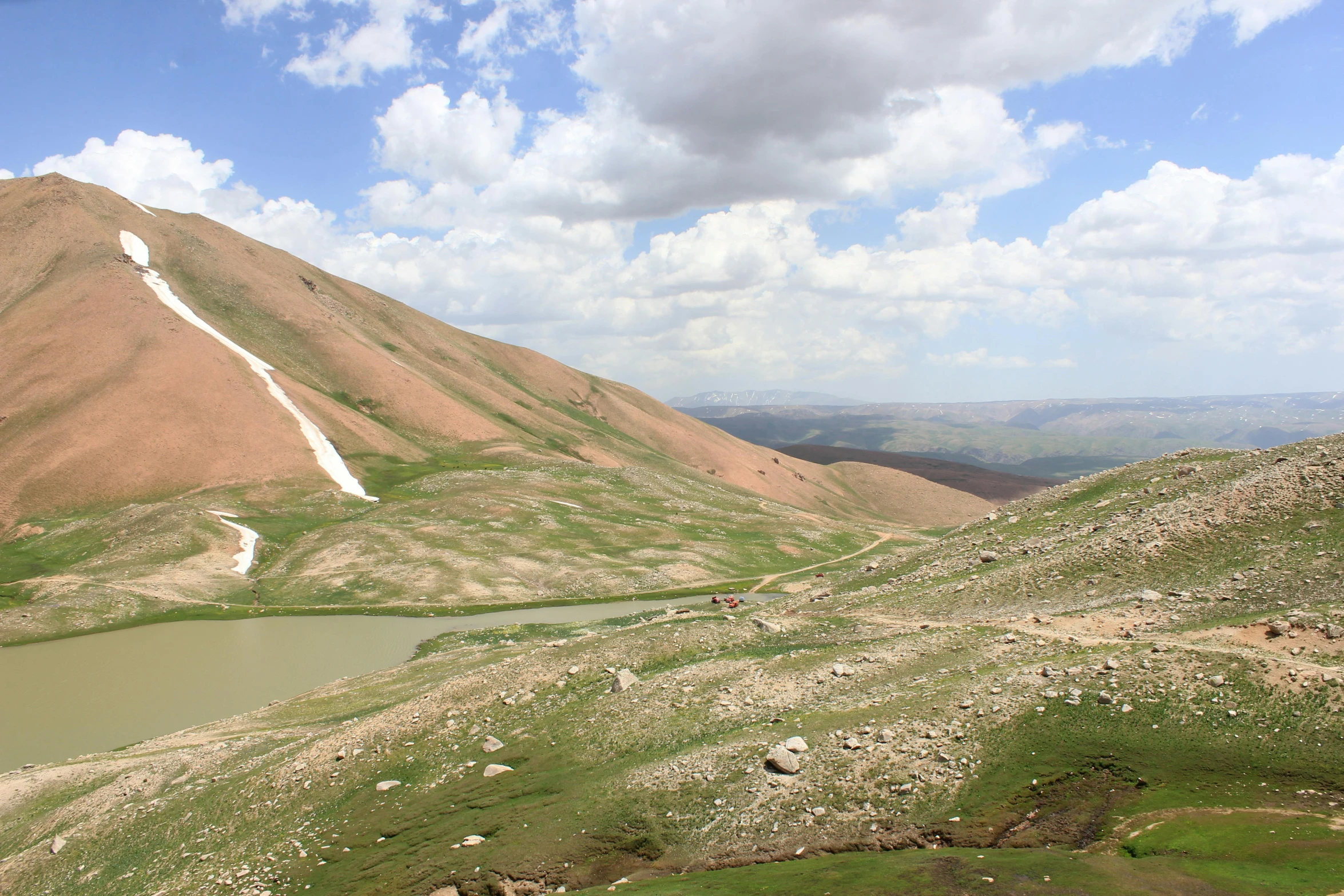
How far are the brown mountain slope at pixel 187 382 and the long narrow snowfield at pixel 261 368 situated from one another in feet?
5.54

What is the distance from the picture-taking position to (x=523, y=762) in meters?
27.3

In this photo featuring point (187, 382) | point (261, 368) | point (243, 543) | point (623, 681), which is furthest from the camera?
point (261, 368)

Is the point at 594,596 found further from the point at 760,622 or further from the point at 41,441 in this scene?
the point at 41,441

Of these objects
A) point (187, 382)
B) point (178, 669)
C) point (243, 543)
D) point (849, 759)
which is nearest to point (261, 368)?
point (187, 382)

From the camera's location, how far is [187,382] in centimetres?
12875

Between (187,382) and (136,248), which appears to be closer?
(187,382)

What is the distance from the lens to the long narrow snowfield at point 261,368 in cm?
12056

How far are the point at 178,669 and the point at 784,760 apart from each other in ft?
166

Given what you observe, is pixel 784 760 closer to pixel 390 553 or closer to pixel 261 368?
pixel 390 553

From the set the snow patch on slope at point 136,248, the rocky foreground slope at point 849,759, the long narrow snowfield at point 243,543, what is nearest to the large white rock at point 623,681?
the rocky foreground slope at point 849,759

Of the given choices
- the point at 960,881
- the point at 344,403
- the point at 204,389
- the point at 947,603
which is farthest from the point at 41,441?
the point at 960,881

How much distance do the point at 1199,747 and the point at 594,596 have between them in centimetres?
6304

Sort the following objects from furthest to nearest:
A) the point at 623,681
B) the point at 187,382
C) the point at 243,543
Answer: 1. the point at 187,382
2. the point at 243,543
3. the point at 623,681

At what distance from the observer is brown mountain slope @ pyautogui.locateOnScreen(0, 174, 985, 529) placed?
373ft
